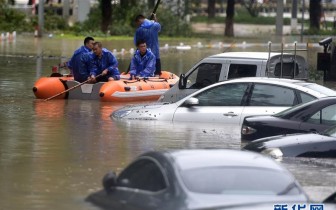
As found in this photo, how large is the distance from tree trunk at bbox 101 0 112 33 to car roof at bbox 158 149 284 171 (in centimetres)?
5178

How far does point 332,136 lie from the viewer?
47.1ft

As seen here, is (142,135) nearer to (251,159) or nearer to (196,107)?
(196,107)

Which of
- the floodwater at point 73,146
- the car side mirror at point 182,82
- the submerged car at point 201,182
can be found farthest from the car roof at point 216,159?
the car side mirror at point 182,82

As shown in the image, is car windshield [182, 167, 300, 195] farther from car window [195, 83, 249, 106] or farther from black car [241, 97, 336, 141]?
car window [195, 83, 249, 106]

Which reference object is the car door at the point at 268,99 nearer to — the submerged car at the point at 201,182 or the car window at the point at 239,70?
the car window at the point at 239,70

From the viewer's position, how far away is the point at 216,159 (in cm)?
918

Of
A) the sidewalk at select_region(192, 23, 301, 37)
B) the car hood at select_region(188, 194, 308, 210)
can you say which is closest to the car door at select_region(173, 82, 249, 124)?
the car hood at select_region(188, 194, 308, 210)

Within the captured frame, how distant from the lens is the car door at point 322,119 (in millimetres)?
15805

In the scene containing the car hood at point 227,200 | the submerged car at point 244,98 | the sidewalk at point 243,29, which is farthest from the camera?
the sidewalk at point 243,29

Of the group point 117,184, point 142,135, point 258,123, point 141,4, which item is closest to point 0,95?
point 142,135

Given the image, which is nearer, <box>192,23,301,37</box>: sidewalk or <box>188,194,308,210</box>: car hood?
<box>188,194,308,210</box>: car hood

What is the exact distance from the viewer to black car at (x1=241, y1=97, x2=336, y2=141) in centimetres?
1582

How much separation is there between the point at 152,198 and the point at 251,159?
104cm

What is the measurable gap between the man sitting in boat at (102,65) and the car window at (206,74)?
160 inches
